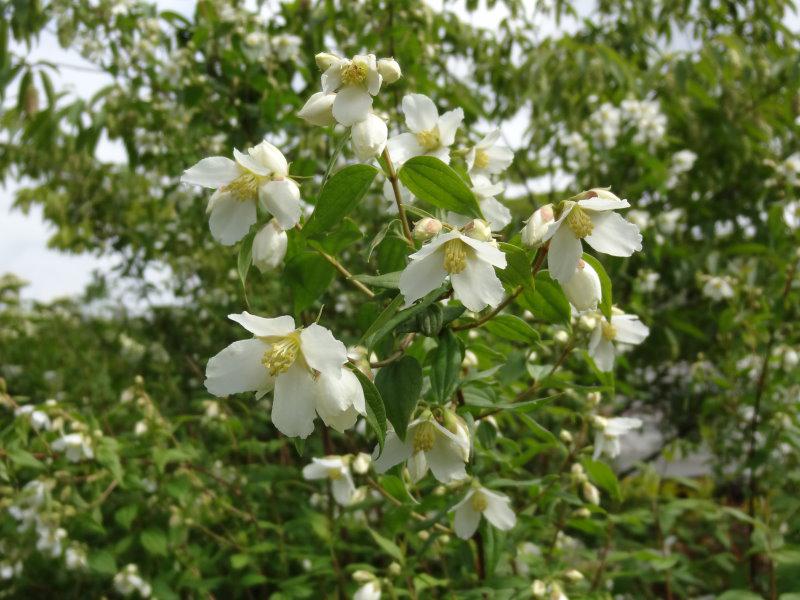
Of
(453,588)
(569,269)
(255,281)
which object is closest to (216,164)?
(569,269)

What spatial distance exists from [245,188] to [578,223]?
43cm

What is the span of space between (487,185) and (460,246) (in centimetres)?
27

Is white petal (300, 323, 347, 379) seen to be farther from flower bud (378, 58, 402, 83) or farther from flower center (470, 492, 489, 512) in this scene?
flower center (470, 492, 489, 512)

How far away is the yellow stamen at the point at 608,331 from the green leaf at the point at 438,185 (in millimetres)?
Answer: 451

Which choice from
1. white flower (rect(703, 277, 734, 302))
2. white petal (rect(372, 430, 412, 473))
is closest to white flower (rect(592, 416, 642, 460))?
white petal (rect(372, 430, 412, 473))

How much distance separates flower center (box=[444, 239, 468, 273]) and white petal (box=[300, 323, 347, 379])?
0.16m

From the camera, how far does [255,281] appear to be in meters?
2.75

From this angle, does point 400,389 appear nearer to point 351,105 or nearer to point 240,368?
point 240,368

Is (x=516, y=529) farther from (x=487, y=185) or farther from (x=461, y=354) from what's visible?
(x=487, y=185)

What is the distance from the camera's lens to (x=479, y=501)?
1191 mm

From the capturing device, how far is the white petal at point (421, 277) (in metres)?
0.77

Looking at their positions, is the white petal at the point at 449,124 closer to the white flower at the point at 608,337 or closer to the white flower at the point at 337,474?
the white flower at the point at 608,337

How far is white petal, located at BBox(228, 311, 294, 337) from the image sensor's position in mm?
770

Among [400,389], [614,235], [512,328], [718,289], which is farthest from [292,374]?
[718,289]
